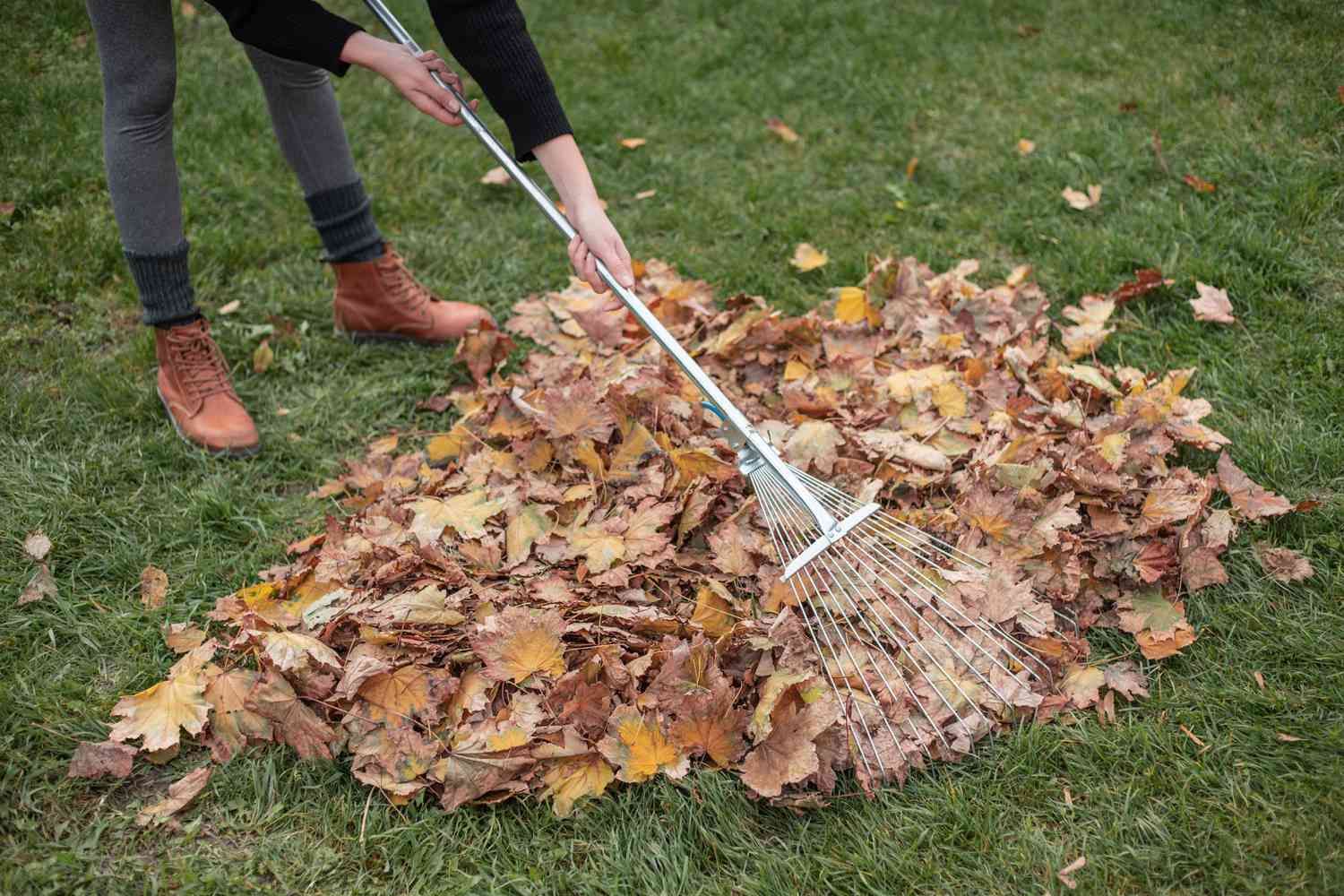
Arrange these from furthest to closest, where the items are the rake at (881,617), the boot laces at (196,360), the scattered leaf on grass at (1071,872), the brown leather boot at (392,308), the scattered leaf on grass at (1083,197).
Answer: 1. the scattered leaf on grass at (1083,197)
2. the brown leather boot at (392,308)
3. the boot laces at (196,360)
4. the rake at (881,617)
5. the scattered leaf on grass at (1071,872)

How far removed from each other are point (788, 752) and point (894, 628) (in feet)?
1.23

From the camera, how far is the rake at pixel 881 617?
1.83m

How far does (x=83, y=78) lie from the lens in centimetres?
396

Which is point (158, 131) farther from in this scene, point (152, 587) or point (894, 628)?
point (894, 628)

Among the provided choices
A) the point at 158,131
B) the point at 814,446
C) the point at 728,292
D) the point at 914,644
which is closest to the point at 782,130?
the point at 728,292

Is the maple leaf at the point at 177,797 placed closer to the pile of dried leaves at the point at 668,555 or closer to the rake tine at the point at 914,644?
the pile of dried leaves at the point at 668,555

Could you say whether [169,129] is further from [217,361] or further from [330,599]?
[330,599]

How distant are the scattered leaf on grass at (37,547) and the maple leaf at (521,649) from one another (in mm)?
1118

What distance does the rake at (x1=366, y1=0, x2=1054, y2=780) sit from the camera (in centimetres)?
183

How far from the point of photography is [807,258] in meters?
3.21

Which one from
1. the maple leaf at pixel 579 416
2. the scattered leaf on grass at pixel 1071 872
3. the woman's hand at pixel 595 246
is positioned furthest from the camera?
the maple leaf at pixel 579 416

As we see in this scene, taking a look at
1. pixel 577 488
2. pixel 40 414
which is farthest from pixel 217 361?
pixel 577 488

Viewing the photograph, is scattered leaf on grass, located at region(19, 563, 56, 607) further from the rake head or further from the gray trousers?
the rake head

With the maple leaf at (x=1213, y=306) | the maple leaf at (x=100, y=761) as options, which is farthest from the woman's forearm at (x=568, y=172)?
the maple leaf at (x=1213, y=306)
